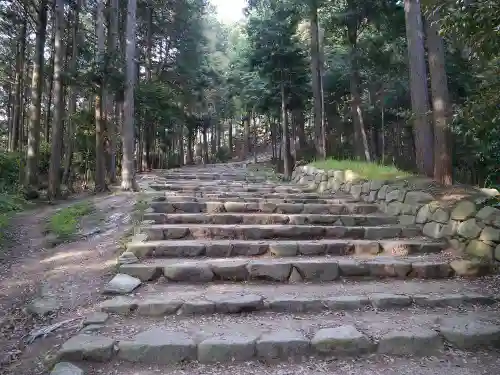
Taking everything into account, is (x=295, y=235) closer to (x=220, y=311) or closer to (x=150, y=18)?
(x=220, y=311)

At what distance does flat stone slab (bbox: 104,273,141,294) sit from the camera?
3.61m

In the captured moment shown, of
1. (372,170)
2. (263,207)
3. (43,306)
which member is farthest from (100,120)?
(43,306)

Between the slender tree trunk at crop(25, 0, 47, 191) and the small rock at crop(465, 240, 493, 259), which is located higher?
the slender tree trunk at crop(25, 0, 47, 191)

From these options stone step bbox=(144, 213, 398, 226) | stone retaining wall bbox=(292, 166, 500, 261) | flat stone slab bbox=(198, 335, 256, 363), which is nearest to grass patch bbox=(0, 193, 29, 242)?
stone step bbox=(144, 213, 398, 226)

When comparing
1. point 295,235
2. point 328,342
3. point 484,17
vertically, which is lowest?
point 328,342

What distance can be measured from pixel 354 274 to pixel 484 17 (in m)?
2.66

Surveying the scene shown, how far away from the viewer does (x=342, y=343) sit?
284cm

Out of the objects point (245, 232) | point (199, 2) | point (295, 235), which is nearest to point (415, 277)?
point (295, 235)

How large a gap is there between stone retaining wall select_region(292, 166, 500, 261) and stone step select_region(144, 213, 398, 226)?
421 millimetres

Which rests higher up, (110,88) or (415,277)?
(110,88)

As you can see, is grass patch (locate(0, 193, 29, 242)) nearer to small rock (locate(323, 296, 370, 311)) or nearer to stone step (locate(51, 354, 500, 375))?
stone step (locate(51, 354, 500, 375))

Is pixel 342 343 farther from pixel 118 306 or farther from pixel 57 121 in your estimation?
pixel 57 121

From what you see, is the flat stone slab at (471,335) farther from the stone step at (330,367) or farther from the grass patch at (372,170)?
the grass patch at (372,170)

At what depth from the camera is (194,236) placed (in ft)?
16.6
